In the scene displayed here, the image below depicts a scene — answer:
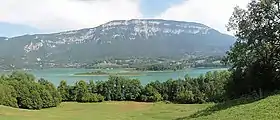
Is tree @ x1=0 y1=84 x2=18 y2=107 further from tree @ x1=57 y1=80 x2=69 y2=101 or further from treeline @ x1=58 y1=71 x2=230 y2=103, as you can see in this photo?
tree @ x1=57 y1=80 x2=69 y2=101

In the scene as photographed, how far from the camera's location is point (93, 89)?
109000mm

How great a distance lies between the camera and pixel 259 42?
28453 millimetres

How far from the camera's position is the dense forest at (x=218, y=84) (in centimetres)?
2835

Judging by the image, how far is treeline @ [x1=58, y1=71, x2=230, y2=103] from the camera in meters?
105

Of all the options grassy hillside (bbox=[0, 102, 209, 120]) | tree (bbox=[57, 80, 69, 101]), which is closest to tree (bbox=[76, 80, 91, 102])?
tree (bbox=[57, 80, 69, 101])

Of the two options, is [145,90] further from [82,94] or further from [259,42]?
[259,42]

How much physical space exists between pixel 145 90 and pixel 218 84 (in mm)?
18485

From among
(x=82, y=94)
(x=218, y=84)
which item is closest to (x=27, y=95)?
(x=82, y=94)

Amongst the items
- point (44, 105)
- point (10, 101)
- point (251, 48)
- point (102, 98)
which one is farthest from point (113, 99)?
point (251, 48)

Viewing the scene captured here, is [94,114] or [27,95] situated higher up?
[27,95]

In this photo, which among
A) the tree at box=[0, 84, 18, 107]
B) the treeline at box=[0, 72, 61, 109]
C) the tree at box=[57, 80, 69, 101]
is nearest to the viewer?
the tree at box=[0, 84, 18, 107]

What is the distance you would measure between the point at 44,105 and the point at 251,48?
6856 cm

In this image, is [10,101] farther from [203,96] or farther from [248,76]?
[248,76]

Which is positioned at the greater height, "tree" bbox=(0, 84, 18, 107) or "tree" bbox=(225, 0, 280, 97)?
"tree" bbox=(225, 0, 280, 97)
